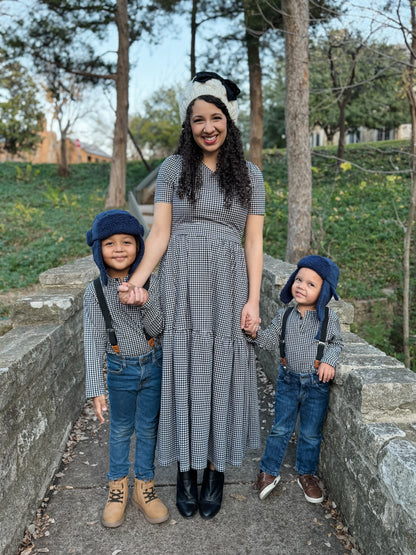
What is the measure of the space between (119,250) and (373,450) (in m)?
1.43

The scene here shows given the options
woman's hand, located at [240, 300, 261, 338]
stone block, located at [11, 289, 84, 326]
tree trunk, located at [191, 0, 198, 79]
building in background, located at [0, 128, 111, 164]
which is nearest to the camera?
woman's hand, located at [240, 300, 261, 338]

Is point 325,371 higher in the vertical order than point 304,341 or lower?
lower

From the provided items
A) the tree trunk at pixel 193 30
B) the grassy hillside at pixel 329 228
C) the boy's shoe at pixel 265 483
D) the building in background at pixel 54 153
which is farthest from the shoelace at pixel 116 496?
the building in background at pixel 54 153

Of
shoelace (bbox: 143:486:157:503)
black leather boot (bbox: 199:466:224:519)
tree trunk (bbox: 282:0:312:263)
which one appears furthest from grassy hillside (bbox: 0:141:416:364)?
shoelace (bbox: 143:486:157:503)

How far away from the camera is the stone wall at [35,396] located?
1.99 metres

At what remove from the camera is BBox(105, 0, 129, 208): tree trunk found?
1162 centimetres

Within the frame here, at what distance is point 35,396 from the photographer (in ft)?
7.80

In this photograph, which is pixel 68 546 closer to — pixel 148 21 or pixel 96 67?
pixel 96 67

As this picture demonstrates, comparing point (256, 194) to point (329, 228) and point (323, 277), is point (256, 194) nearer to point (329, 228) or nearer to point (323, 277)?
point (323, 277)

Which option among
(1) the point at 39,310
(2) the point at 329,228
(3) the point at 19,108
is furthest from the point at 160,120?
(1) the point at 39,310

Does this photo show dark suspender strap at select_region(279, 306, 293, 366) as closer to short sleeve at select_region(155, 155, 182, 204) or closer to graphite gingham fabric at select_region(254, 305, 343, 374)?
graphite gingham fabric at select_region(254, 305, 343, 374)

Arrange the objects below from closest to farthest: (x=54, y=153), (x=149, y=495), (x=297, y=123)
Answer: (x=149, y=495)
(x=297, y=123)
(x=54, y=153)

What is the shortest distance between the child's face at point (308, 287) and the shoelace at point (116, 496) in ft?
4.48

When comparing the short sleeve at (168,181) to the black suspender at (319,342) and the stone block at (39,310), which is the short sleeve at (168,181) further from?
the stone block at (39,310)
